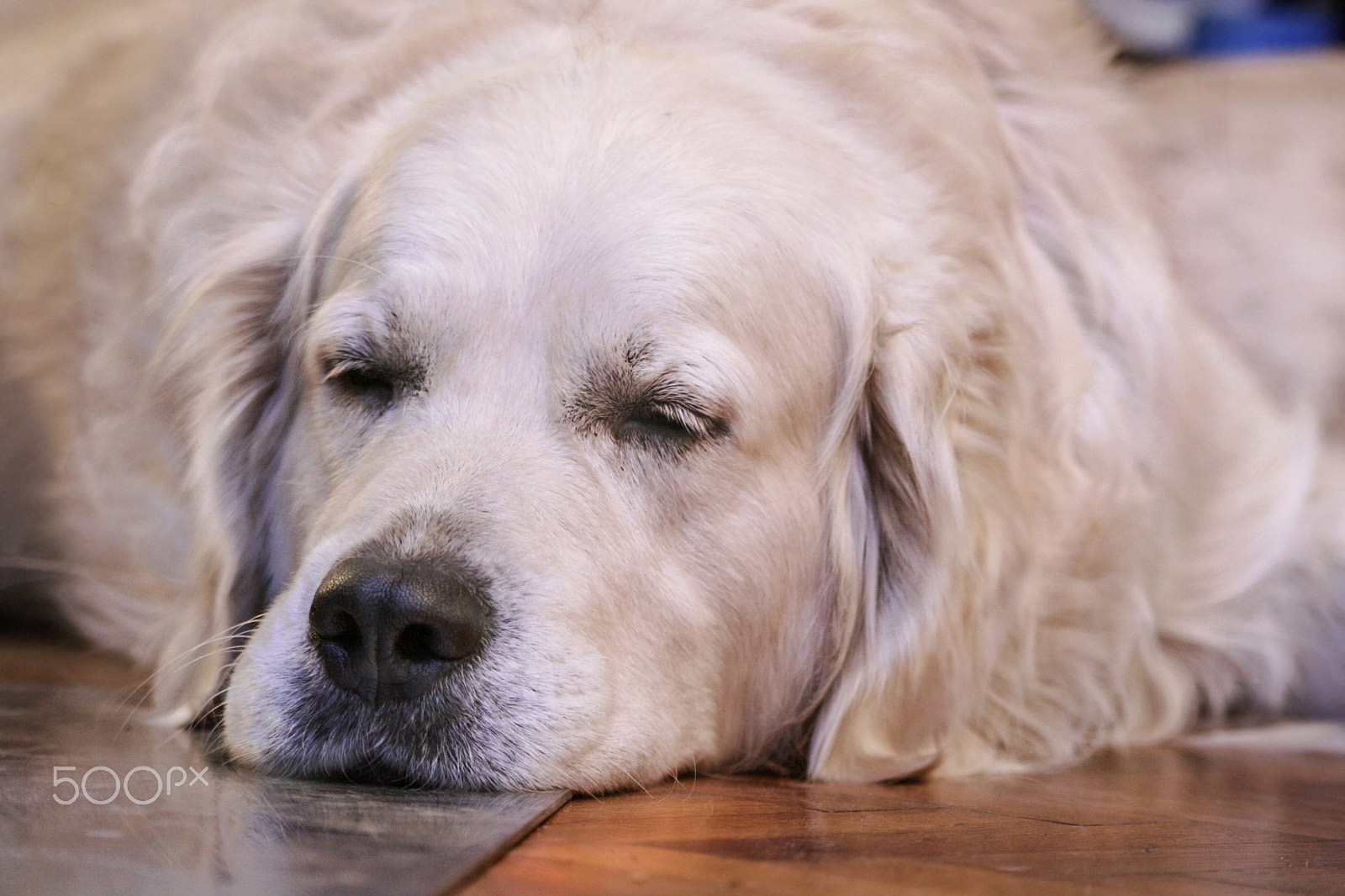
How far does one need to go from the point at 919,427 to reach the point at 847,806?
0.59 metres

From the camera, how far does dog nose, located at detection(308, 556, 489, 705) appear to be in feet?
4.66

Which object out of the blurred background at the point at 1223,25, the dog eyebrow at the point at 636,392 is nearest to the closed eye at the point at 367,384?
the dog eyebrow at the point at 636,392

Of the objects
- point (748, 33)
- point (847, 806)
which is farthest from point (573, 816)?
point (748, 33)

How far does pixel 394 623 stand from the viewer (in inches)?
56.2

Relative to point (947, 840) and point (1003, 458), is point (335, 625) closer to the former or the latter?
point (947, 840)

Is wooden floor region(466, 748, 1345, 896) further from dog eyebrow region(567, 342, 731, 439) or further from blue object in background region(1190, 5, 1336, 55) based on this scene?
blue object in background region(1190, 5, 1336, 55)

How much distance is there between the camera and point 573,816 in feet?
4.55

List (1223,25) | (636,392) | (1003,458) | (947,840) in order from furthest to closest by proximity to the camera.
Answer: (1223,25), (1003,458), (636,392), (947,840)

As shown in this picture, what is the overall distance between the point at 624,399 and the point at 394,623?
0.42m

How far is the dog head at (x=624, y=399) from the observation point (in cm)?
151

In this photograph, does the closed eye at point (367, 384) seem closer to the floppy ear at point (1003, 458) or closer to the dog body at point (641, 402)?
the dog body at point (641, 402)

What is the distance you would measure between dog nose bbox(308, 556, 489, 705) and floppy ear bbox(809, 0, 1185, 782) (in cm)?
64

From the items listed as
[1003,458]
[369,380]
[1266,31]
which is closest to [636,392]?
[369,380]

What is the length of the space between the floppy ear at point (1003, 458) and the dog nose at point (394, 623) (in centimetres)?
64
